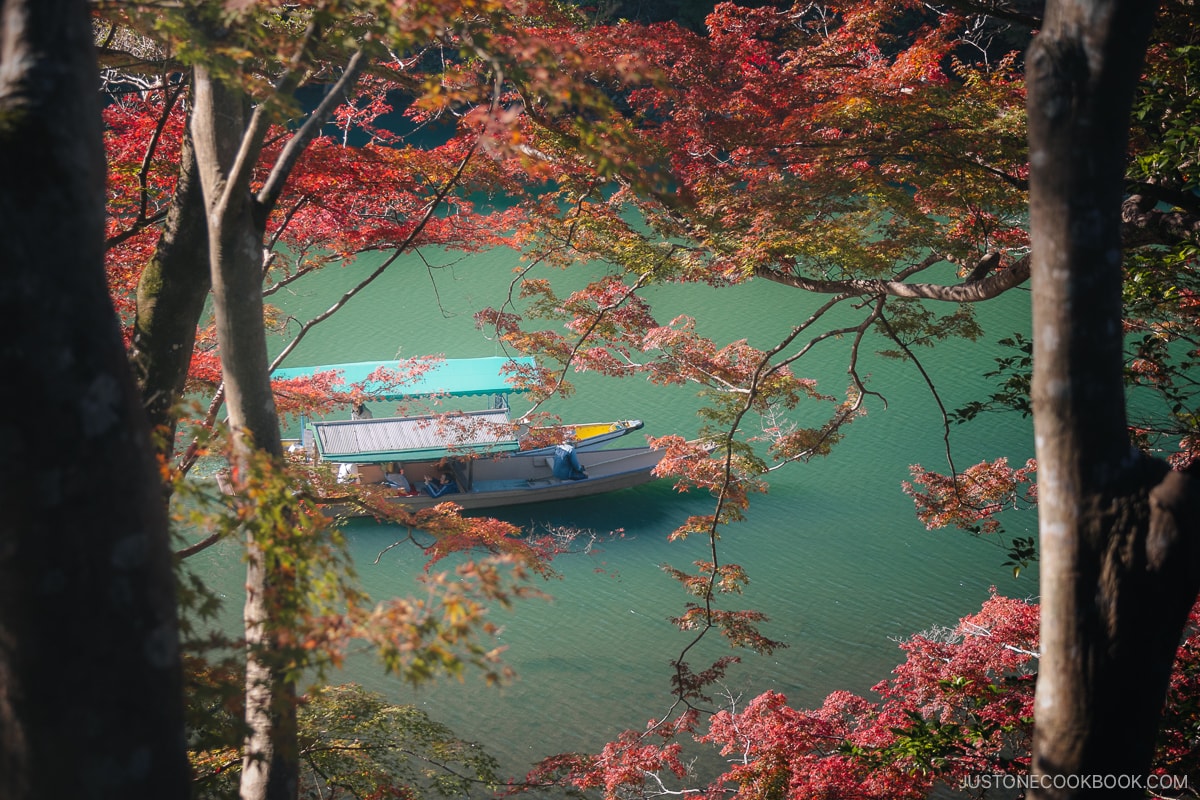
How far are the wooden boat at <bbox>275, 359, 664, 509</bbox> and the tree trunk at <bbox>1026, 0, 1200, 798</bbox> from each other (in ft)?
24.7

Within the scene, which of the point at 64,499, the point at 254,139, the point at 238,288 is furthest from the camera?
the point at 238,288

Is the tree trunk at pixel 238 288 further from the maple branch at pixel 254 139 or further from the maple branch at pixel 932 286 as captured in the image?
the maple branch at pixel 932 286

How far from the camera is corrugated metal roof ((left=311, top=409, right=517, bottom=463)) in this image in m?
9.52

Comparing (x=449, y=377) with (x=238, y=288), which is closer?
(x=238, y=288)

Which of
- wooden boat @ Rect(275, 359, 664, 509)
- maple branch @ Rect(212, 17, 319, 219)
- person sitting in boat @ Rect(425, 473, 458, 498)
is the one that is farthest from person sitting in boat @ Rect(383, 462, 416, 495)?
maple branch @ Rect(212, 17, 319, 219)

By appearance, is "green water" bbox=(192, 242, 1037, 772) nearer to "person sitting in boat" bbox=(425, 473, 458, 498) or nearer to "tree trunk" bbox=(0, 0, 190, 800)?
"person sitting in boat" bbox=(425, 473, 458, 498)

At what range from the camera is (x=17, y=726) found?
1.52 m

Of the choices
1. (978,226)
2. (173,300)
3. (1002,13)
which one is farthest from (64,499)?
(978,226)

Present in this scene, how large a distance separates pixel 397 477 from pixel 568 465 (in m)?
1.91

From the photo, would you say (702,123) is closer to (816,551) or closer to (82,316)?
(82,316)

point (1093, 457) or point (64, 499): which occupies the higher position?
point (64, 499)

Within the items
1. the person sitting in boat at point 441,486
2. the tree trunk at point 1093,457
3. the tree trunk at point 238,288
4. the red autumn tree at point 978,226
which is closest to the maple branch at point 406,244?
Answer: the red autumn tree at point 978,226

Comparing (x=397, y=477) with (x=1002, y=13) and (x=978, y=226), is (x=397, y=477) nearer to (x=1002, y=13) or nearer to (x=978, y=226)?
(x=978, y=226)

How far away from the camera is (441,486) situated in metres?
10.0
